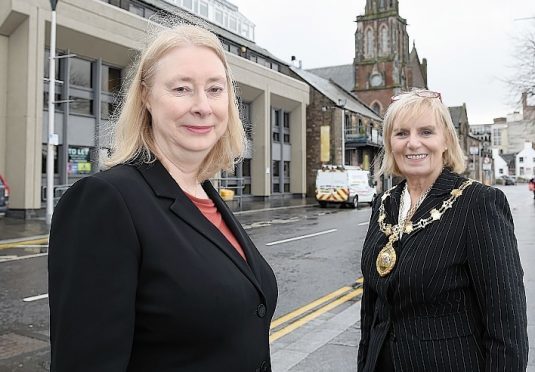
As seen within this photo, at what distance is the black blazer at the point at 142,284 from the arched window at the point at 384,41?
6258 centimetres

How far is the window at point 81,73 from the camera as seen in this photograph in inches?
839

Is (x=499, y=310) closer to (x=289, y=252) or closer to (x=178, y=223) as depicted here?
(x=178, y=223)

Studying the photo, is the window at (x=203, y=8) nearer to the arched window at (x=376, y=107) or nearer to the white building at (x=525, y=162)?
the arched window at (x=376, y=107)

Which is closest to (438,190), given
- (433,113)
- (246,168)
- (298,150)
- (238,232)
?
(433,113)

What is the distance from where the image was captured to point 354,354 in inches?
170

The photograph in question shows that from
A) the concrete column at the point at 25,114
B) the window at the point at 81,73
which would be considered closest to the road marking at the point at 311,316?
the concrete column at the point at 25,114

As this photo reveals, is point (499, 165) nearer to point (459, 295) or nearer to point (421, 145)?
point (421, 145)

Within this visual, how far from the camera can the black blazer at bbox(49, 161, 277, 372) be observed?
1312 mm

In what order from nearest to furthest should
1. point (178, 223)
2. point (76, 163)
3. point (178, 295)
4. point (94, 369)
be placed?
point (94, 369) < point (178, 295) < point (178, 223) < point (76, 163)

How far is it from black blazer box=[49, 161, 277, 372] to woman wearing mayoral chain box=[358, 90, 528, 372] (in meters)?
0.84

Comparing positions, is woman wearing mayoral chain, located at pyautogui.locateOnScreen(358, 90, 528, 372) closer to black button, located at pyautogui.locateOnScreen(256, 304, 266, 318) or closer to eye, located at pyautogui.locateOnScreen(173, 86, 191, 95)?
black button, located at pyautogui.locateOnScreen(256, 304, 266, 318)

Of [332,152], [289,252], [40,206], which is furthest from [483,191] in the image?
[332,152]

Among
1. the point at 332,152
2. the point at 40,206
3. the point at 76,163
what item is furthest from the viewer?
the point at 332,152

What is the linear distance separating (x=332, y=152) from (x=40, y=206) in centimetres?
2513
